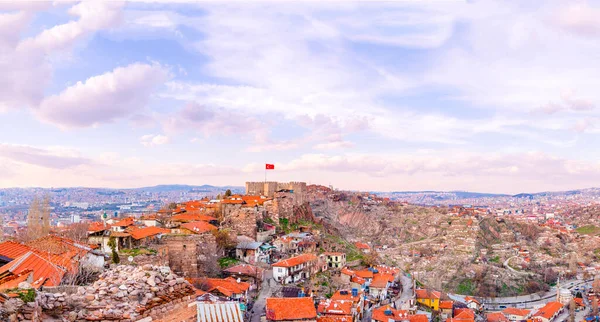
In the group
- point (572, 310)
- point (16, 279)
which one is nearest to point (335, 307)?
point (16, 279)

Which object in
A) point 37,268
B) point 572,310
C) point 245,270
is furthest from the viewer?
point 572,310

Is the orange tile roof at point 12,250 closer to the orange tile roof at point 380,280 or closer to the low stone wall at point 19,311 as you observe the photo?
the low stone wall at point 19,311

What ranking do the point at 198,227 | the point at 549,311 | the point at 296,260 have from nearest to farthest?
the point at 198,227
the point at 296,260
the point at 549,311

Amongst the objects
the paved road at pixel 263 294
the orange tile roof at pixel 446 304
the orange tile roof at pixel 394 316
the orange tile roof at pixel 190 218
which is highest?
the orange tile roof at pixel 190 218

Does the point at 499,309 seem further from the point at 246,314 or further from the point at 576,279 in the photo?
the point at 246,314

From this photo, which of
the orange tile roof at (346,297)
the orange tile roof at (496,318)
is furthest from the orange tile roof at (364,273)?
the orange tile roof at (496,318)

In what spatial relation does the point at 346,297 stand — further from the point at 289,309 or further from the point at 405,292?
the point at 405,292

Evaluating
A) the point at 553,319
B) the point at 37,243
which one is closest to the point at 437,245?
the point at 553,319
